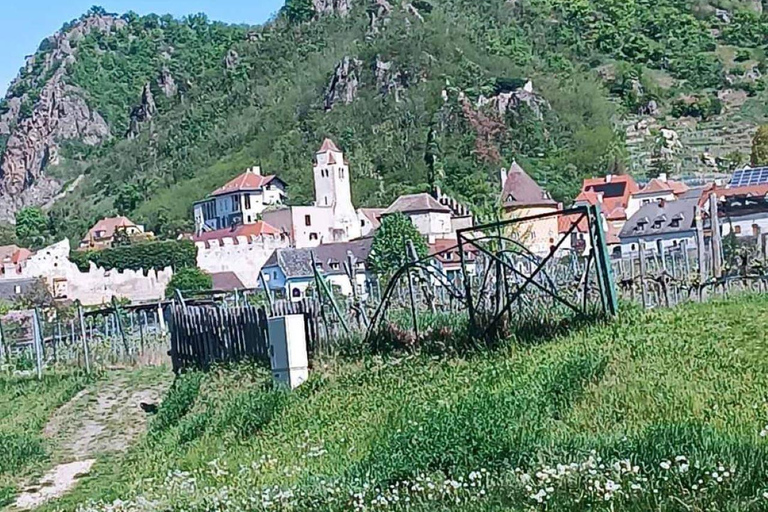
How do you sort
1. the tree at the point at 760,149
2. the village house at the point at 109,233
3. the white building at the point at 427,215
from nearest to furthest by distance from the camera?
the white building at the point at 427,215
the tree at the point at 760,149
the village house at the point at 109,233

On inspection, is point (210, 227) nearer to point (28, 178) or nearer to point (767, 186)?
point (767, 186)

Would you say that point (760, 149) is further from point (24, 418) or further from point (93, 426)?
point (93, 426)

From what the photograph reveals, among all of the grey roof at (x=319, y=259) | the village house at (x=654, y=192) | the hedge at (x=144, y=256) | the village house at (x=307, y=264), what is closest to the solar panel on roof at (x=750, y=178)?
the village house at (x=654, y=192)

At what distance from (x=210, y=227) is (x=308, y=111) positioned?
3130 cm

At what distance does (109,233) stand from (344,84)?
3990cm

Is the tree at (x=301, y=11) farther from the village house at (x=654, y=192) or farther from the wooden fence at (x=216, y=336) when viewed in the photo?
the wooden fence at (x=216, y=336)

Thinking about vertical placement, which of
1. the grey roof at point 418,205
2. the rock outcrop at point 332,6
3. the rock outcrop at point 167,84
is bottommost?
the grey roof at point 418,205

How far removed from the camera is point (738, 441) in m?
6.48

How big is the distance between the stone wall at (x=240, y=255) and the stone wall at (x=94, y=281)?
6.16 meters

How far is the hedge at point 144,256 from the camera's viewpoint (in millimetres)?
82688

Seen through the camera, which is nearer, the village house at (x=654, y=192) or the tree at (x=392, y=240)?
the tree at (x=392, y=240)

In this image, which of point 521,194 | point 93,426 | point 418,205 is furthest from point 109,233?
point 93,426

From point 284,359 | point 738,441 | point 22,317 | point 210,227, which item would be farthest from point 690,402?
point 210,227

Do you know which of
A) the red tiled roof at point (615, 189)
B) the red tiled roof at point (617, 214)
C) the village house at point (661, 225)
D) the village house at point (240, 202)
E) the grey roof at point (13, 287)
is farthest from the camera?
the village house at point (240, 202)
